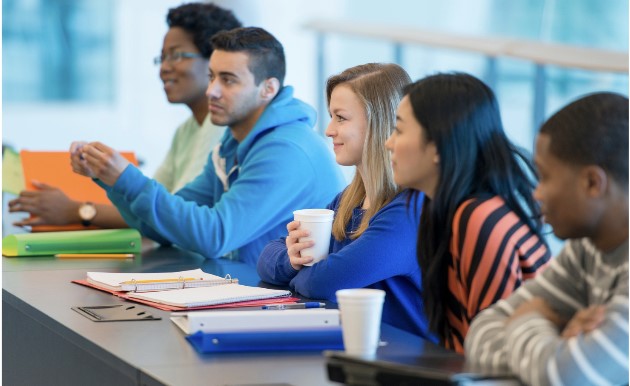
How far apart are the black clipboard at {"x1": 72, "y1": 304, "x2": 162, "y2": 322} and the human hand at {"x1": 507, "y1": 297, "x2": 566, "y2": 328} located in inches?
36.3

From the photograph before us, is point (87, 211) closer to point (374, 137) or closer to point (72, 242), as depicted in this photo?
point (72, 242)

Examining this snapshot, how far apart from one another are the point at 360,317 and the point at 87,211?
7.16 ft

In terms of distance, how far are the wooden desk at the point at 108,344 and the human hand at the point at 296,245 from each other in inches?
9.3

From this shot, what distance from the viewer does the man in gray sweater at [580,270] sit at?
140 cm

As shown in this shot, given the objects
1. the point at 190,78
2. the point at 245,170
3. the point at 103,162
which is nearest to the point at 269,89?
the point at 245,170

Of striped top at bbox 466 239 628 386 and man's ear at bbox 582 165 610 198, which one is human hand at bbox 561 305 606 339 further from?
man's ear at bbox 582 165 610 198

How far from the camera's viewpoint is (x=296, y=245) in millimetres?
2486

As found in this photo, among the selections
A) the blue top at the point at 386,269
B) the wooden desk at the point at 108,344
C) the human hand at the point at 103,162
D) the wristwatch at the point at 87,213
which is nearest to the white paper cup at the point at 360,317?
the wooden desk at the point at 108,344

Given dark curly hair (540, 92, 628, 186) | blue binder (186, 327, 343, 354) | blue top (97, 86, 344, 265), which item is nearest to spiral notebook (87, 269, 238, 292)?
blue top (97, 86, 344, 265)

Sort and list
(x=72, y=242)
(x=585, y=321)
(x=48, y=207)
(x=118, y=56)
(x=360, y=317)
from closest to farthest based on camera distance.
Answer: (x=585, y=321)
(x=360, y=317)
(x=72, y=242)
(x=48, y=207)
(x=118, y=56)

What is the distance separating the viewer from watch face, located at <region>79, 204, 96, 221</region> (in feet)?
12.2

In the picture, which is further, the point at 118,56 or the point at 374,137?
the point at 118,56

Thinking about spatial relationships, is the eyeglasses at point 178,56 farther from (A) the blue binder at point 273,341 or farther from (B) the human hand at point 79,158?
(A) the blue binder at point 273,341

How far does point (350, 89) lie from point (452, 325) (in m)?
0.84
